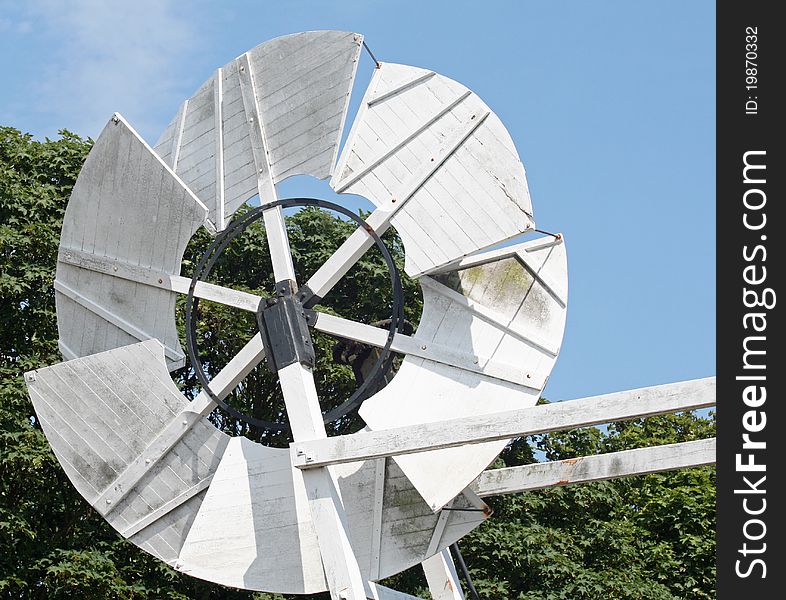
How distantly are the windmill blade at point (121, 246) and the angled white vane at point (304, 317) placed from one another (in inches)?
0.7

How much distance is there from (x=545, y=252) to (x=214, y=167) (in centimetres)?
310

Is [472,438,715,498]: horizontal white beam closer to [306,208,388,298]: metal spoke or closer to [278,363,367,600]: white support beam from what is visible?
[278,363,367,600]: white support beam

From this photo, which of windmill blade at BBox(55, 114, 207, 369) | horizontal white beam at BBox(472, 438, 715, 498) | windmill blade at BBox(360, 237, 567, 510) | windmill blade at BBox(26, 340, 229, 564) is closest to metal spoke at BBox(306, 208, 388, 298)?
windmill blade at BBox(360, 237, 567, 510)

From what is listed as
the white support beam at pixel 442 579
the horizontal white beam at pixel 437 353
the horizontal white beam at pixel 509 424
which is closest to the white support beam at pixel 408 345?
the horizontal white beam at pixel 437 353

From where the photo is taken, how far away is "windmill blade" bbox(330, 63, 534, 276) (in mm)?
9578

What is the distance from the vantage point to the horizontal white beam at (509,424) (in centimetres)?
769

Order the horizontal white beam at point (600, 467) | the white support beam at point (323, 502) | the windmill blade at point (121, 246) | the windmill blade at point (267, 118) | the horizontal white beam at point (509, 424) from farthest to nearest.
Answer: the windmill blade at point (121, 246)
the windmill blade at point (267, 118)
the horizontal white beam at point (600, 467)
the white support beam at point (323, 502)
the horizontal white beam at point (509, 424)

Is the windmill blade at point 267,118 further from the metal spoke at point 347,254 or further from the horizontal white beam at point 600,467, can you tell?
the horizontal white beam at point 600,467

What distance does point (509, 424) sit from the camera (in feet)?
26.7

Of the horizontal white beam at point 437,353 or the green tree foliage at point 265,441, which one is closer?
the horizontal white beam at point 437,353

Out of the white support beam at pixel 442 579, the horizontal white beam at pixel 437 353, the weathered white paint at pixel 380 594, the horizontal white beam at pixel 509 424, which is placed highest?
the horizontal white beam at pixel 437 353

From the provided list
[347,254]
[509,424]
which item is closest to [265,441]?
[347,254]

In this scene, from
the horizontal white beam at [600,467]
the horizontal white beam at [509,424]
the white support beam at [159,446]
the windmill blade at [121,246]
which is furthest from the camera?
the windmill blade at [121,246]

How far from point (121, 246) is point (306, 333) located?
94.6 inches
